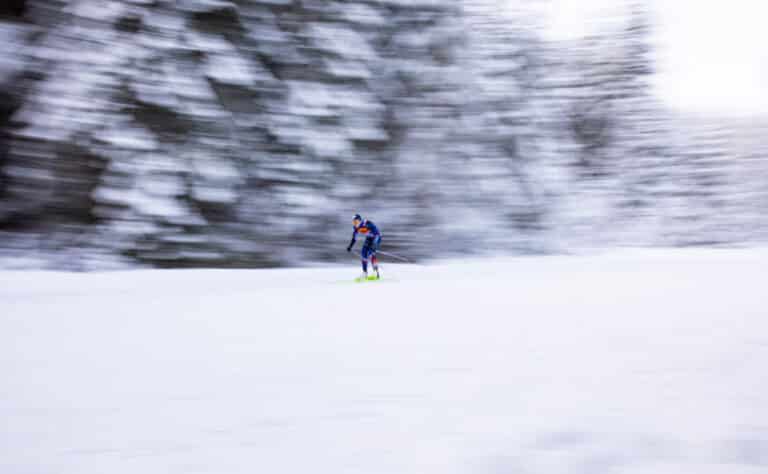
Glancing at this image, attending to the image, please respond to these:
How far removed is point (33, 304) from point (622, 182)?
16.3 metres

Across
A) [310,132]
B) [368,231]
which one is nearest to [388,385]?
[368,231]

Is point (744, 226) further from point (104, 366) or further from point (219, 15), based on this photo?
point (104, 366)

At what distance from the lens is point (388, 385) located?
138 inches

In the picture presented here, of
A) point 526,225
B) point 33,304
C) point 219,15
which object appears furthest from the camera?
point 526,225

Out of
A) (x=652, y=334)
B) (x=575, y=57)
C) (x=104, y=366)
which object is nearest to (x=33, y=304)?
(x=104, y=366)

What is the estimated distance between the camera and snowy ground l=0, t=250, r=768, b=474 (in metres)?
2.57

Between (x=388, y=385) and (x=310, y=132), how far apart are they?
9435 millimetres

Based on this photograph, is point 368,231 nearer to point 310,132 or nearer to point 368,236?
point 368,236

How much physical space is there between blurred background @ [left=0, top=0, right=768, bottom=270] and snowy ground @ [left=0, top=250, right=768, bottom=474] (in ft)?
13.9

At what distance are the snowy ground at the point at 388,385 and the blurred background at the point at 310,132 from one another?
13.9ft

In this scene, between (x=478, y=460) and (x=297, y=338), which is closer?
(x=478, y=460)

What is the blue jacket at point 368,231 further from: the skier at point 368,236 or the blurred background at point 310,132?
the blurred background at point 310,132

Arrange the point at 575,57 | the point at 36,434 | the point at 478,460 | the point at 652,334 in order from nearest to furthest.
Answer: the point at 478,460, the point at 36,434, the point at 652,334, the point at 575,57

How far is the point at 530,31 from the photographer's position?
50.0 ft
